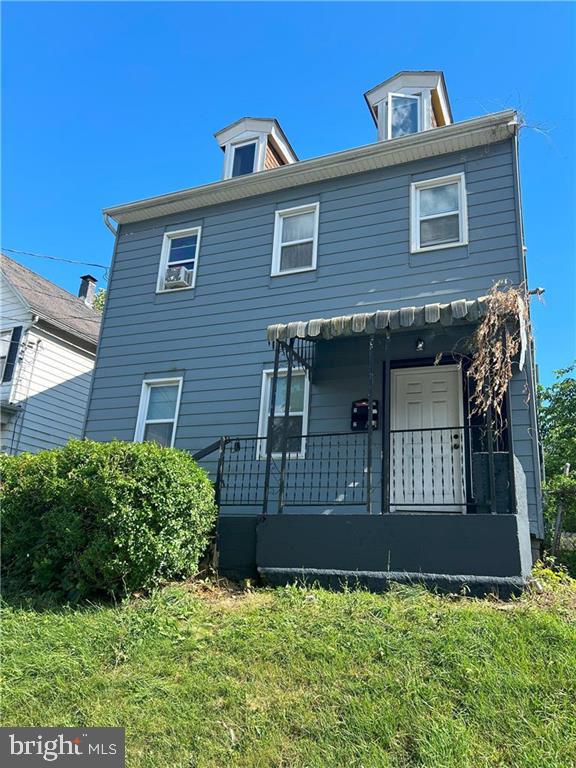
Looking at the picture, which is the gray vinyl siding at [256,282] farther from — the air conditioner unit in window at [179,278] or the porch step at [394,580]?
the porch step at [394,580]

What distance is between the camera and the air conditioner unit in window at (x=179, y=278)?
30.8 ft

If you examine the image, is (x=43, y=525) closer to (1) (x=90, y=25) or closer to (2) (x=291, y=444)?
(2) (x=291, y=444)

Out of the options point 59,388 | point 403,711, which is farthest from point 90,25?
point 403,711

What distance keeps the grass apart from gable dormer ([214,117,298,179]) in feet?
26.5

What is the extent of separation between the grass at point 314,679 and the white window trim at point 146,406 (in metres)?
4.08

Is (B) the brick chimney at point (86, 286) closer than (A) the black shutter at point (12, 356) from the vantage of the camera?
No

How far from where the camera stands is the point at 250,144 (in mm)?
10273

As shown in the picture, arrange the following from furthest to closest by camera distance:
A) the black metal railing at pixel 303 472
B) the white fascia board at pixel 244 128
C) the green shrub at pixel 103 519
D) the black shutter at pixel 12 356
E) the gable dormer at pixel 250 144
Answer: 1. the black shutter at pixel 12 356
2. the white fascia board at pixel 244 128
3. the gable dormer at pixel 250 144
4. the black metal railing at pixel 303 472
5. the green shrub at pixel 103 519

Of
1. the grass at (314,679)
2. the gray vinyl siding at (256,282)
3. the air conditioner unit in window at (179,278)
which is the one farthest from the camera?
the air conditioner unit in window at (179,278)

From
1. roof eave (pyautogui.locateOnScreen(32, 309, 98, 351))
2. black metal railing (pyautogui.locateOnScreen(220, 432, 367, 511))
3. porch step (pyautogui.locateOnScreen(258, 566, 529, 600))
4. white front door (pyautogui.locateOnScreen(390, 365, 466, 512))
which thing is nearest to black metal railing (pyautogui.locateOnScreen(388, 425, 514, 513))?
white front door (pyautogui.locateOnScreen(390, 365, 466, 512))

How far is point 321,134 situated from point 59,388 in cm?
865

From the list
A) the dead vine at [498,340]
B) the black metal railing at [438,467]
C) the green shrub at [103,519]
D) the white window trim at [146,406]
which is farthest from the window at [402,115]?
the green shrub at [103,519]

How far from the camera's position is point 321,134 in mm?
9617

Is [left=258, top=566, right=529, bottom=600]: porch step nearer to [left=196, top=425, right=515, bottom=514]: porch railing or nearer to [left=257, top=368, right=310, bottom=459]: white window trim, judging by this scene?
[left=196, top=425, right=515, bottom=514]: porch railing
